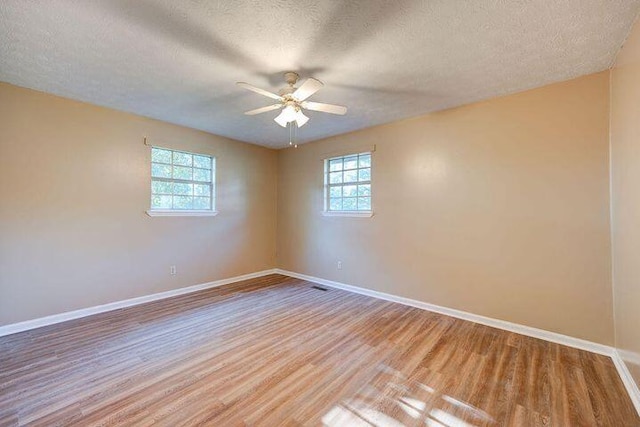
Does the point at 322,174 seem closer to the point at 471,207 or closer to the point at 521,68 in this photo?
the point at 471,207

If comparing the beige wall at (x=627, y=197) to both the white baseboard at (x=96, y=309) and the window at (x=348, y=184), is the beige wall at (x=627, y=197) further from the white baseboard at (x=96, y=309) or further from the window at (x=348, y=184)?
the white baseboard at (x=96, y=309)

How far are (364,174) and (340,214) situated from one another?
2.58 feet

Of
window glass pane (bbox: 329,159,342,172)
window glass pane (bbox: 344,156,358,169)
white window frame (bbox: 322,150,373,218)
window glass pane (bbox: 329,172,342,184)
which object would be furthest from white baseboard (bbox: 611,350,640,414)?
window glass pane (bbox: 329,159,342,172)

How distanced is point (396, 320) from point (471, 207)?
1653 mm

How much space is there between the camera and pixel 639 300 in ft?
5.85

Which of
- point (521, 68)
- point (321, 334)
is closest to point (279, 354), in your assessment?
point (321, 334)

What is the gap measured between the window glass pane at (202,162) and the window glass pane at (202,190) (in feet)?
1.07

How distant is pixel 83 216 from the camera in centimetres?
327

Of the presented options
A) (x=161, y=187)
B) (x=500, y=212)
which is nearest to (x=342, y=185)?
(x=500, y=212)

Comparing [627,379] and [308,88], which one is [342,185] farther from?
[627,379]

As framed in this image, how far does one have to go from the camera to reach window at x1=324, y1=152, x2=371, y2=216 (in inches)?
171

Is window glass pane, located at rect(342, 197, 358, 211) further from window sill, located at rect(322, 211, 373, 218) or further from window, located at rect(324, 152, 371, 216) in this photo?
window sill, located at rect(322, 211, 373, 218)

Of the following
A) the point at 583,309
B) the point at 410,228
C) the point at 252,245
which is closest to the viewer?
the point at 583,309

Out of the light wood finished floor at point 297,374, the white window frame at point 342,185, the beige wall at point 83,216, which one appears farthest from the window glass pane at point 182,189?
the white window frame at point 342,185
